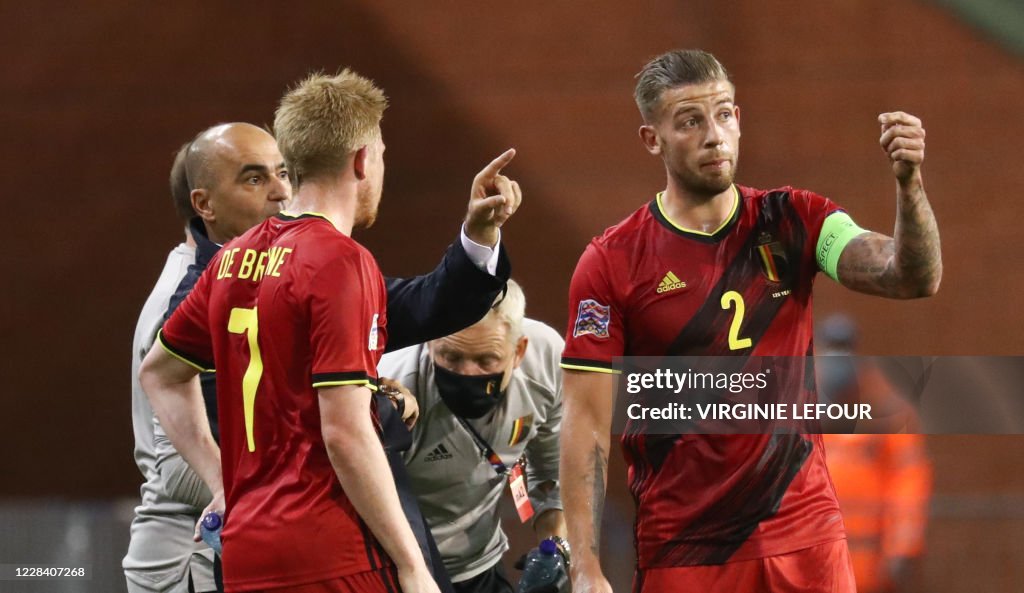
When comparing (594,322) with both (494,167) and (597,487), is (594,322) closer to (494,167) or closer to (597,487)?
(597,487)

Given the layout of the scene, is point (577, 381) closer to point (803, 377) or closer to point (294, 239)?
point (803, 377)

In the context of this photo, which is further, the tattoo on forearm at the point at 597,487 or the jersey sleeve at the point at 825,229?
the tattoo on forearm at the point at 597,487

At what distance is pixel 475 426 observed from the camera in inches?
133

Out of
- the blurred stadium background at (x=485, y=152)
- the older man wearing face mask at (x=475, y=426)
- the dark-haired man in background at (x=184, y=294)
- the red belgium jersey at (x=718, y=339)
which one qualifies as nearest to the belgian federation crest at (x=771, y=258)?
the red belgium jersey at (x=718, y=339)

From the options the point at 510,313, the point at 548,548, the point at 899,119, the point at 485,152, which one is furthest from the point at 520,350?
the point at 485,152

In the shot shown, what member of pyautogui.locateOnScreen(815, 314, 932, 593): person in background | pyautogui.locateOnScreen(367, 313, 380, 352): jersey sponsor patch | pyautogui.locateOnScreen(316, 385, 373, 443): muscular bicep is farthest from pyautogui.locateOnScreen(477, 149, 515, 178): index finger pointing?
pyautogui.locateOnScreen(815, 314, 932, 593): person in background

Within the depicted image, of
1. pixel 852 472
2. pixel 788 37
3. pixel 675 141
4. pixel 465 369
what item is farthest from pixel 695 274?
pixel 788 37

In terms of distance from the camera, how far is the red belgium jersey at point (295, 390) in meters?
2.11

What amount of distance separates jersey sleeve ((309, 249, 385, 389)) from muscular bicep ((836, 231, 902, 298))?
99 centimetres

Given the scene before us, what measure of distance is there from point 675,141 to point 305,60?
3.01 metres

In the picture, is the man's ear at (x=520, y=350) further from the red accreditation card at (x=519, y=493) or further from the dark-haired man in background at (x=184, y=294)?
the dark-haired man in background at (x=184, y=294)

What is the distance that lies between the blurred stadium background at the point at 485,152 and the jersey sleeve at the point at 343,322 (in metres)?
3.03

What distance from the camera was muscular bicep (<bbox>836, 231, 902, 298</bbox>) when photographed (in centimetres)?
240

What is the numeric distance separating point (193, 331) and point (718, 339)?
1.10 meters
